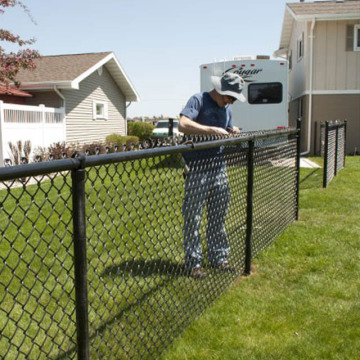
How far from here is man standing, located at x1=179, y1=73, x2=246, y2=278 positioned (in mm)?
3750

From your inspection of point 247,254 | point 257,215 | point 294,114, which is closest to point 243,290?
point 247,254

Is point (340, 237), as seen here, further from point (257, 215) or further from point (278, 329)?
point (278, 329)

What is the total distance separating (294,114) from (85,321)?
20.0m

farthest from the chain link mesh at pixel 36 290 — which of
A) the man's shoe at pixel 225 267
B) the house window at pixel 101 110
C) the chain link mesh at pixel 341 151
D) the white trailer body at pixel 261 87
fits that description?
the house window at pixel 101 110

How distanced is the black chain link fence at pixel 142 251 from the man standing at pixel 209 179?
0.5 inches

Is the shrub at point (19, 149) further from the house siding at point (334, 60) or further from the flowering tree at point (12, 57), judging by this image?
the house siding at point (334, 60)

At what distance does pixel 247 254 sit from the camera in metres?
4.46

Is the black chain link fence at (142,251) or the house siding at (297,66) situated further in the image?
the house siding at (297,66)

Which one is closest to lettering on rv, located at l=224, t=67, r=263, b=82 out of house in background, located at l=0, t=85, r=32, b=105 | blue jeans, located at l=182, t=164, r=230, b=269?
house in background, located at l=0, t=85, r=32, b=105

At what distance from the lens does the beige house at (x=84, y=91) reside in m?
17.8

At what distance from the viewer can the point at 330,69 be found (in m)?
16.9

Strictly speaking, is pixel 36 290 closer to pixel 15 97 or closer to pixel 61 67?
pixel 15 97

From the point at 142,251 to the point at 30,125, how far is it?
1192cm

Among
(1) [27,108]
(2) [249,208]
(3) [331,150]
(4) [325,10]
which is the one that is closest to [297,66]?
(4) [325,10]
